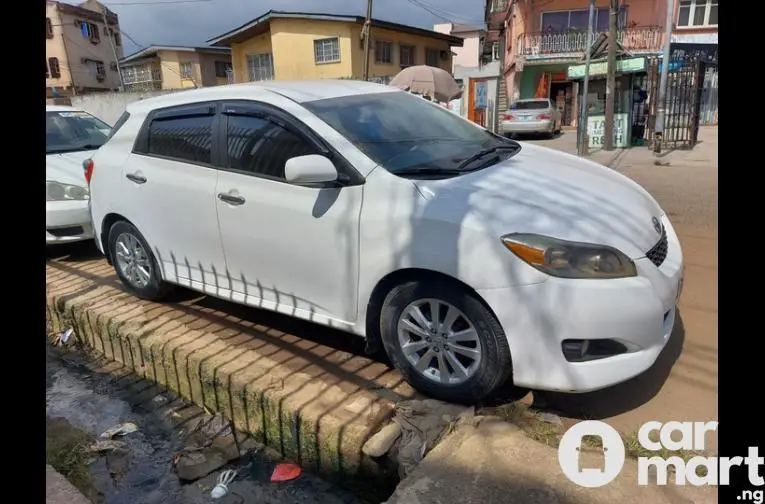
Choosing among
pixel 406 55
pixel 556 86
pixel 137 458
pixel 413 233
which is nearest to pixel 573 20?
pixel 556 86

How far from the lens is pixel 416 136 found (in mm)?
3199

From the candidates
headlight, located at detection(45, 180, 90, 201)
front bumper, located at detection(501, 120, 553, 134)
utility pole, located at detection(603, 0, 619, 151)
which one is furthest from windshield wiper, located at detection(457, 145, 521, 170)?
front bumper, located at detection(501, 120, 553, 134)

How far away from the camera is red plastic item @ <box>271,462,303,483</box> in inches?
109

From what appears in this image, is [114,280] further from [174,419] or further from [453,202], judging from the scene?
[453,202]

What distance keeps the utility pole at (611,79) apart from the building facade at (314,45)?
1468 centimetres

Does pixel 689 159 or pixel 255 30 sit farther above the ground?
pixel 255 30

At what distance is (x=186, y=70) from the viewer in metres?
35.7

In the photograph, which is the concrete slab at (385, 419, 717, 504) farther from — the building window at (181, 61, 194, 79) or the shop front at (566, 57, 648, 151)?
the building window at (181, 61, 194, 79)

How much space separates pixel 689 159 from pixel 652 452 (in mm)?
10705

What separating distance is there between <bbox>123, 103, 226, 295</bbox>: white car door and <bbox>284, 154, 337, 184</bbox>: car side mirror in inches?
35.9

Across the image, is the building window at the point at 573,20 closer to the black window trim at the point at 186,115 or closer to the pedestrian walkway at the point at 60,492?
the black window trim at the point at 186,115

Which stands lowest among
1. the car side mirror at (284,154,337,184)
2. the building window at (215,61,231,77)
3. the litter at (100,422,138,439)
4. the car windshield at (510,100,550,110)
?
the litter at (100,422,138,439)

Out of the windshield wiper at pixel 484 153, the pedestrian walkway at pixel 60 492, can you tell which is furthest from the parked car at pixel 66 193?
the windshield wiper at pixel 484 153
